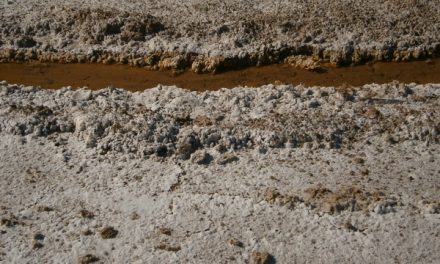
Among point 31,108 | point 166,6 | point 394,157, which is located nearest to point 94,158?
point 31,108

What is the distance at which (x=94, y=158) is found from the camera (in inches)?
Result: 572

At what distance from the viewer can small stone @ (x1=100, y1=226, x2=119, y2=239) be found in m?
12.5

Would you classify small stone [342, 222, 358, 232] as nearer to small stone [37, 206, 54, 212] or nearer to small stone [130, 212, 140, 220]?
small stone [130, 212, 140, 220]

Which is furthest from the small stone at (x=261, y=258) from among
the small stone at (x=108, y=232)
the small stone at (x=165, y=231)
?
the small stone at (x=108, y=232)

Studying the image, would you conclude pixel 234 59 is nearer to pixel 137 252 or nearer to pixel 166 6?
pixel 166 6

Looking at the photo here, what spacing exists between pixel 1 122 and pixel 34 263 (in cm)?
498

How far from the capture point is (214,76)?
18.8 meters

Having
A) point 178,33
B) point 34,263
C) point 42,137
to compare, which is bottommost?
point 34,263

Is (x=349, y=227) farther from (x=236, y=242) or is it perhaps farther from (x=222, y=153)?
(x=222, y=153)

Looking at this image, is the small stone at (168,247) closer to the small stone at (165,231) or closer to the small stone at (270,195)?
the small stone at (165,231)

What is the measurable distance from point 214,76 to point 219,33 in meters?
1.74

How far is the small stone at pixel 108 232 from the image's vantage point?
12.5 metres

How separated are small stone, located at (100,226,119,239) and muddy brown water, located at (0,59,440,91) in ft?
21.7

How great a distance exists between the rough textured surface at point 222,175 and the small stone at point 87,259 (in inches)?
1.8
